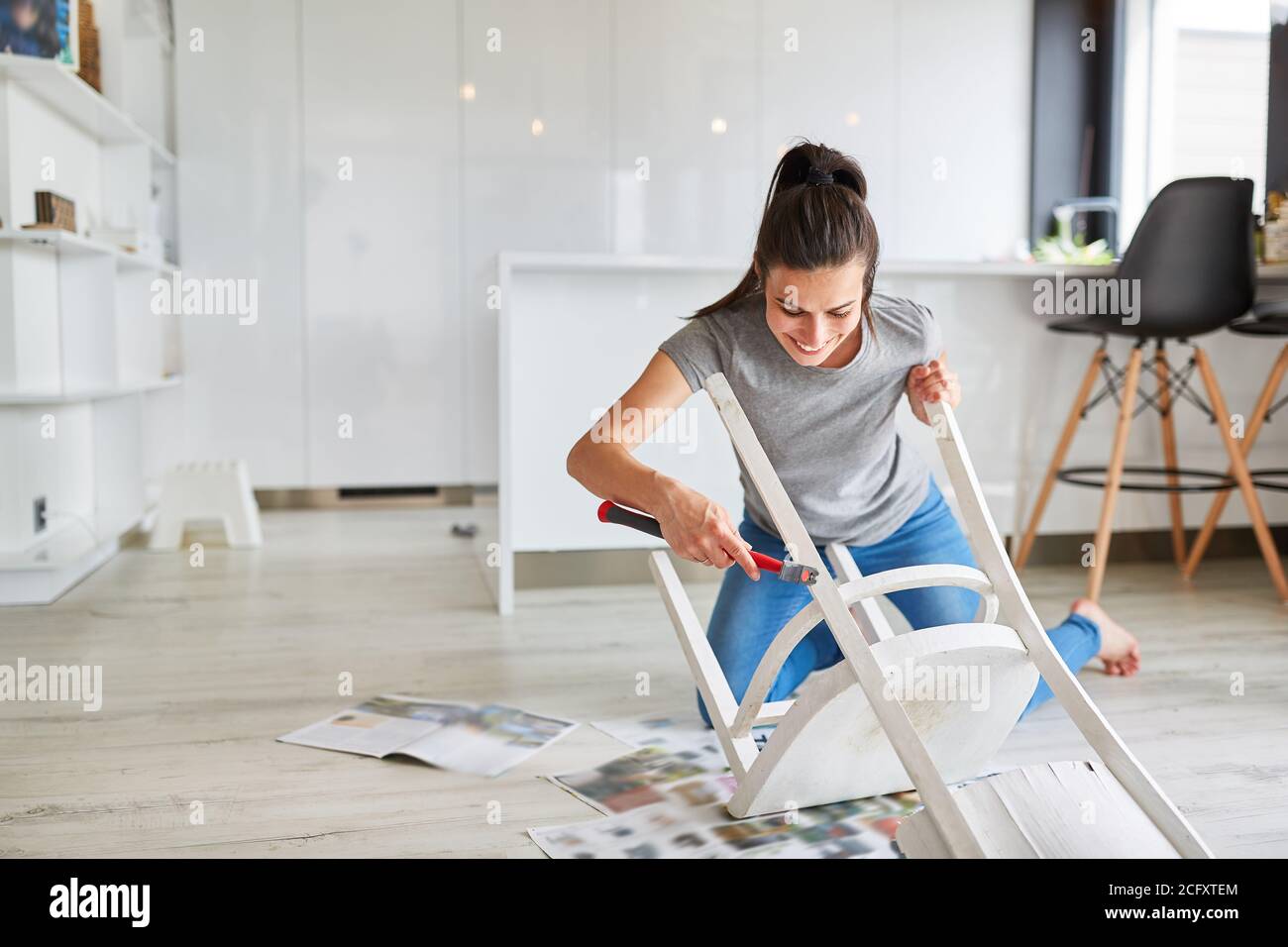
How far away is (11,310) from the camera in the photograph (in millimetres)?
2959

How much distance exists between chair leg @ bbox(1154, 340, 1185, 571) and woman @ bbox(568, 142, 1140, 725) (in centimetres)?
119

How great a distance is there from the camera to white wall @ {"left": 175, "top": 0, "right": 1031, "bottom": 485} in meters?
4.64

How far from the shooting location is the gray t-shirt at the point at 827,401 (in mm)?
1755

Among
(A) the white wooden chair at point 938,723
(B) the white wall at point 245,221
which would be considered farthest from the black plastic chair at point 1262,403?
(B) the white wall at point 245,221

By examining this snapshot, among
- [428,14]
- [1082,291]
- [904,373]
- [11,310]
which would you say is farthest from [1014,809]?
[428,14]

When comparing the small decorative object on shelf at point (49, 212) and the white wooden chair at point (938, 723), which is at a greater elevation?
the small decorative object on shelf at point (49, 212)

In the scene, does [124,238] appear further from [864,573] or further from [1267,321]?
[1267,321]

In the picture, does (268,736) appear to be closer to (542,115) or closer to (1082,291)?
(1082,291)

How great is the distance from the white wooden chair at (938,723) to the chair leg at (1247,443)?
1.86m

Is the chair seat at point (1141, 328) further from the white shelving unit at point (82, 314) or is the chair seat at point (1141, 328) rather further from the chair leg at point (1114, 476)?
the white shelving unit at point (82, 314)

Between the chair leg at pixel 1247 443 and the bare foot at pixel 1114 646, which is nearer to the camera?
the bare foot at pixel 1114 646

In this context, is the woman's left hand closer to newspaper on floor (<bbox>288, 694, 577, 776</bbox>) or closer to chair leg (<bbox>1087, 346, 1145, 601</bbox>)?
newspaper on floor (<bbox>288, 694, 577, 776</bbox>)

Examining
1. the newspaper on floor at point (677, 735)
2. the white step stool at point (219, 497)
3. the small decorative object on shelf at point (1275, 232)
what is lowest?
the newspaper on floor at point (677, 735)

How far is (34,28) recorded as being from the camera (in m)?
2.84
